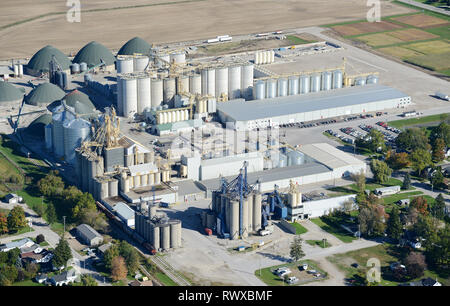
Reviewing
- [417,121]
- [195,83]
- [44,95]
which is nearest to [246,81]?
[195,83]

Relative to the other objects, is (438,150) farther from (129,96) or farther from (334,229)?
(129,96)

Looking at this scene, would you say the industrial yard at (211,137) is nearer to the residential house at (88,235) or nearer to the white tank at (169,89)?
the white tank at (169,89)

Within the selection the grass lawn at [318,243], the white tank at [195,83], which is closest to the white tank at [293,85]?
the white tank at [195,83]

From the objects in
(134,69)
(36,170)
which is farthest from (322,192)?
(134,69)

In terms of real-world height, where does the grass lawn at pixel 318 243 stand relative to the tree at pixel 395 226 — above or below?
below

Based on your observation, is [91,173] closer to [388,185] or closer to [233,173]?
[233,173]
